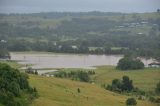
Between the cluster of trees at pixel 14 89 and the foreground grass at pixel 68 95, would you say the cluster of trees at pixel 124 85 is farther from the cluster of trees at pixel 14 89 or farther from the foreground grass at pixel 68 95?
the cluster of trees at pixel 14 89

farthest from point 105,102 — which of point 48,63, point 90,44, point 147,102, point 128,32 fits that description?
point 128,32

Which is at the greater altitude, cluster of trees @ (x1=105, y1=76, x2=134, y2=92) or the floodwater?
cluster of trees @ (x1=105, y1=76, x2=134, y2=92)

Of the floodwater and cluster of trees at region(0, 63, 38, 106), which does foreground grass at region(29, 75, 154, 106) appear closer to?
cluster of trees at region(0, 63, 38, 106)

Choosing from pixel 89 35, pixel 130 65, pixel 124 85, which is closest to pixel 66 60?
pixel 130 65

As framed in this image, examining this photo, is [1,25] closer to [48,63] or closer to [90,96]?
[48,63]

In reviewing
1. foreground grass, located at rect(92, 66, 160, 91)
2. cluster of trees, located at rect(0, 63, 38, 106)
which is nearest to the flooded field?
foreground grass, located at rect(92, 66, 160, 91)

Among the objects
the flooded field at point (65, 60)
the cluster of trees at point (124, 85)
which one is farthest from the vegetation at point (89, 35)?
the cluster of trees at point (124, 85)

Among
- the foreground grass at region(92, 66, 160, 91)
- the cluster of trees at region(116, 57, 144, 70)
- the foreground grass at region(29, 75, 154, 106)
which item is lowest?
the foreground grass at region(92, 66, 160, 91)
